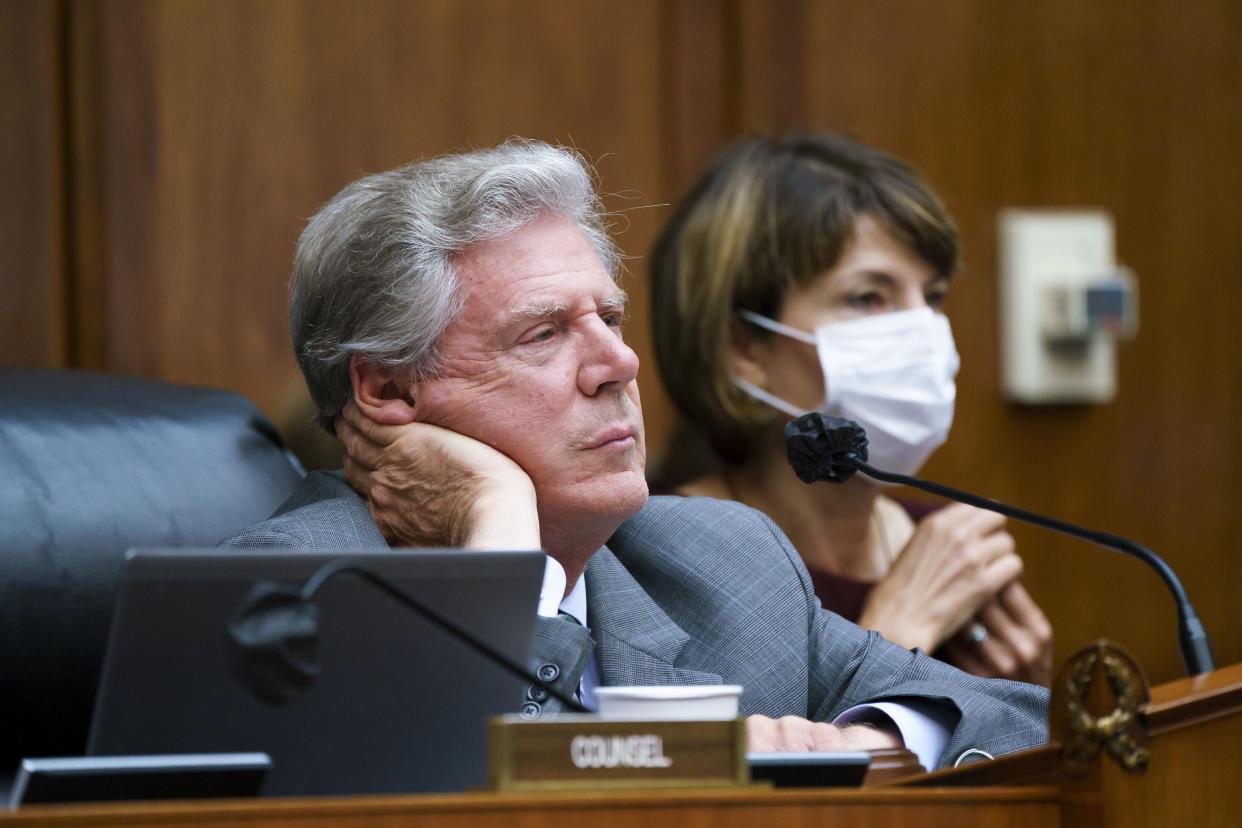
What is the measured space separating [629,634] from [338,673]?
2.22ft

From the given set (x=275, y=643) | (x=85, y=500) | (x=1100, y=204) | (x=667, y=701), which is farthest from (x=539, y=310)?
(x=1100, y=204)

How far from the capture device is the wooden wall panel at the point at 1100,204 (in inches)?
123

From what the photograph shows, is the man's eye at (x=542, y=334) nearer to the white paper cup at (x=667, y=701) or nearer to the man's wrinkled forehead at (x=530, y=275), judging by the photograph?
the man's wrinkled forehead at (x=530, y=275)

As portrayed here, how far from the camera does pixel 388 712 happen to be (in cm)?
116

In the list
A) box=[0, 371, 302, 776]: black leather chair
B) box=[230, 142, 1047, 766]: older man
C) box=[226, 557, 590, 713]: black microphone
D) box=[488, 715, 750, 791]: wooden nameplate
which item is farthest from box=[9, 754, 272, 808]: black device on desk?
box=[0, 371, 302, 776]: black leather chair

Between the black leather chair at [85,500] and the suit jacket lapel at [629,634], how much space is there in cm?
43

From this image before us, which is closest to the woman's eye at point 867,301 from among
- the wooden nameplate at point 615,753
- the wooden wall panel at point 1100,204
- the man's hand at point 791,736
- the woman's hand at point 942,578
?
the woman's hand at point 942,578

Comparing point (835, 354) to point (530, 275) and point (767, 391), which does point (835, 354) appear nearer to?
point (767, 391)

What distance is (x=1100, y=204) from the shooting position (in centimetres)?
322

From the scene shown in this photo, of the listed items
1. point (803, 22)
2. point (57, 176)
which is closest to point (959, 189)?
point (803, 22)

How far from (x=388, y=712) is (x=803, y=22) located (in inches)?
84.1

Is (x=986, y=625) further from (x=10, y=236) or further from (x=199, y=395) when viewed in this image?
(x=10, y=236)

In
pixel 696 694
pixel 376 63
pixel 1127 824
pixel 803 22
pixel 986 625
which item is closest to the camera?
pixel 1127 824

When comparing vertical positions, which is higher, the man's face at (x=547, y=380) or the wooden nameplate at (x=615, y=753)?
the man's face at (x=547, y=380)
